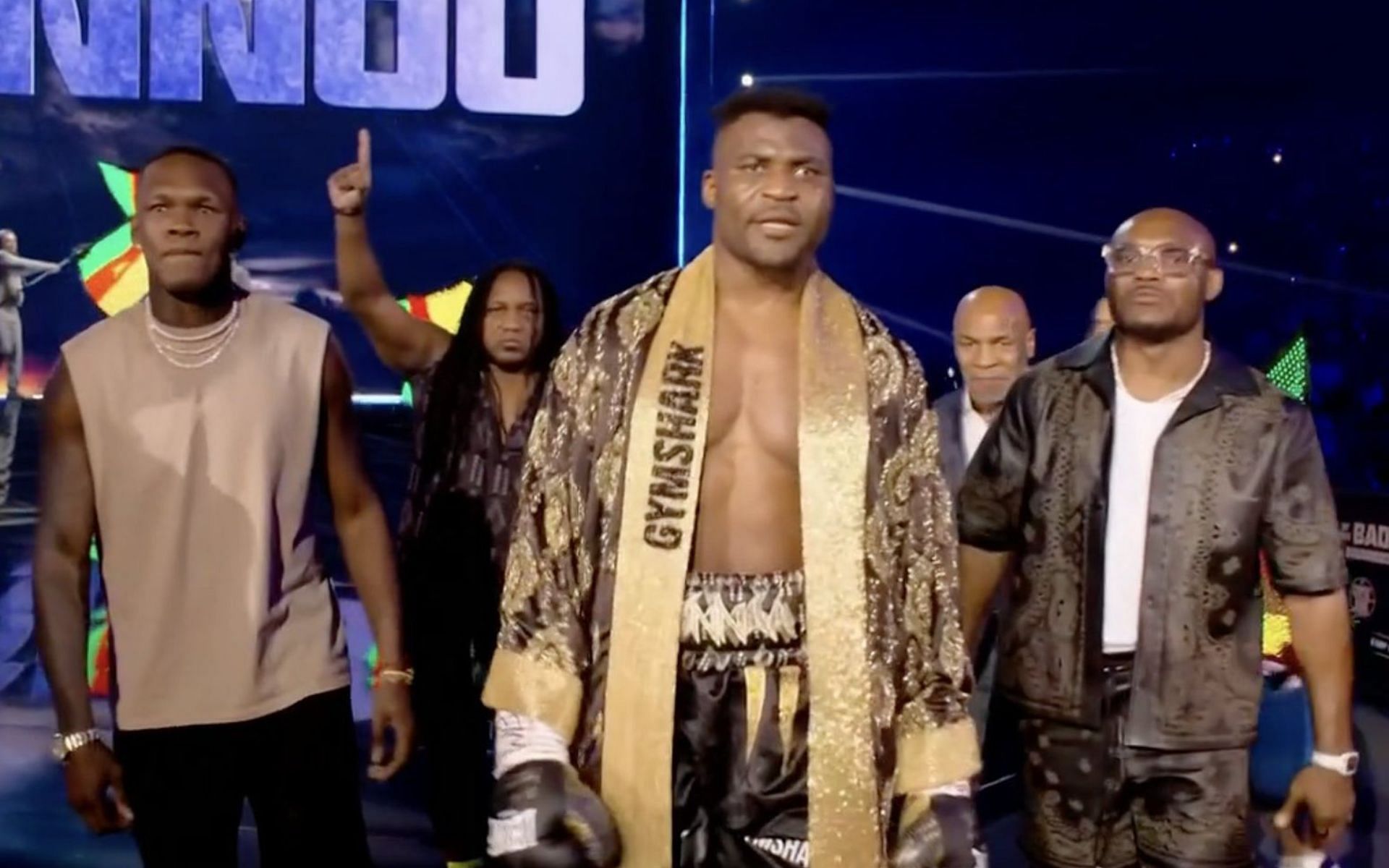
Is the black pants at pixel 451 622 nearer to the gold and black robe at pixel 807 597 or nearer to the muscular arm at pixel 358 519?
the muscular arm at pixel 358 519

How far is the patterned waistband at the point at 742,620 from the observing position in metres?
2.23

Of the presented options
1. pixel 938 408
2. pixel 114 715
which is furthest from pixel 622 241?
pixel 114 715

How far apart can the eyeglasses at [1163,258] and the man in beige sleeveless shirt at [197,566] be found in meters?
1.54

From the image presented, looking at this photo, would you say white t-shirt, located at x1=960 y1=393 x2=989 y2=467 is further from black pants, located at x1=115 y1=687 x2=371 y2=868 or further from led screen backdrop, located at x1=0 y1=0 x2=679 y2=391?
black pants, located at x1=115 y1=687 x2=371 y2=868

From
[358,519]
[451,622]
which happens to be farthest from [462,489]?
[358,519]

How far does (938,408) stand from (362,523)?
187cm

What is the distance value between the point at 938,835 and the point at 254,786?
1264mm

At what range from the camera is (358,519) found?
2.83 m

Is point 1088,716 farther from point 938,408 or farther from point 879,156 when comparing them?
point 879,156

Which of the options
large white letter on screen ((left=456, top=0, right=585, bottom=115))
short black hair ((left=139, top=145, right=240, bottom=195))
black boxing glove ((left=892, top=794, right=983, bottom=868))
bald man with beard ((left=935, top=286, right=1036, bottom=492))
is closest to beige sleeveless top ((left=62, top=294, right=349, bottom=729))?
short black hair ((left=139, top=145, right=240, bottom=195))

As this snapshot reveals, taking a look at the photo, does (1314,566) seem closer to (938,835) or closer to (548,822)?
(938,835)

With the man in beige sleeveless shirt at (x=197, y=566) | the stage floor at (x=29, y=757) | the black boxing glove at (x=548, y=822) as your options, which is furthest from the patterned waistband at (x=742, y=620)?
the stage floor at (x=29, y=757)

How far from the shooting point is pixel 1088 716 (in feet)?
9.72

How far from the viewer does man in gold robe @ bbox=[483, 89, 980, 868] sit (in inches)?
86.1
